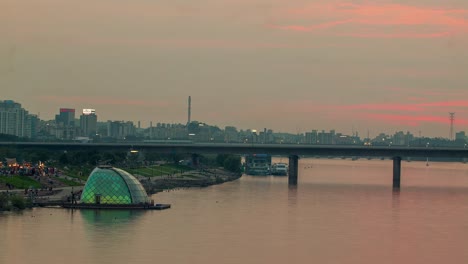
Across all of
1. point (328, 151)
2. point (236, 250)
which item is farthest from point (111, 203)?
point (328, 151)

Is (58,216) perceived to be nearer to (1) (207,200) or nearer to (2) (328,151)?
(1) (207,200)

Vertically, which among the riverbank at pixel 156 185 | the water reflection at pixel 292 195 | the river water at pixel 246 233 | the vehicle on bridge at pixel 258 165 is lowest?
the river water at pixel 246 233

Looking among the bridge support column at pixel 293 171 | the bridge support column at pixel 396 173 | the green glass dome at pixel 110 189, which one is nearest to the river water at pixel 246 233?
the green glass dome at pixel 110 189

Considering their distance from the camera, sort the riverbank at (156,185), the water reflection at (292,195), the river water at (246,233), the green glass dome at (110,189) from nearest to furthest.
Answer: the river water at (246,233)
the green glass dome at (110,189)
the riverbank at (156,185)
the water reflection at (292,195)

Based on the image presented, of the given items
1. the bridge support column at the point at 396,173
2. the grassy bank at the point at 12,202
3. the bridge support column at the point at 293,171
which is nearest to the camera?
the grassy bank at the point at 12,202

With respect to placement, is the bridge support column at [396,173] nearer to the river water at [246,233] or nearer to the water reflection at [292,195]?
the water reflection at [292,195]

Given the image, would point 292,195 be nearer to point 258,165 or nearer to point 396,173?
point 396,173

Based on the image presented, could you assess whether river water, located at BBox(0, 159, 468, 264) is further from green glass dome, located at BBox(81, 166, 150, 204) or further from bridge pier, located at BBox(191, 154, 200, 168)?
bridge pier, located at BBox(191, 154, 200, 168)
